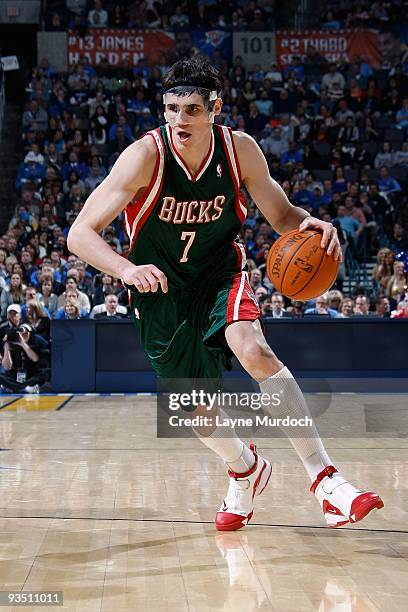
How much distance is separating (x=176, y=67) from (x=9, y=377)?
8.38 m

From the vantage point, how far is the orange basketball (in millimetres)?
4211

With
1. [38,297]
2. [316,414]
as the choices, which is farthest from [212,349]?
[38,297]

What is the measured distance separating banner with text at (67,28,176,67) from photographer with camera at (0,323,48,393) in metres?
9.45

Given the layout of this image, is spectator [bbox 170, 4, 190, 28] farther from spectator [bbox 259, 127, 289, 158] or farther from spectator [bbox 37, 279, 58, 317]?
spectator [bbox 37, 279, 58, 317]

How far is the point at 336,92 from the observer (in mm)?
18812

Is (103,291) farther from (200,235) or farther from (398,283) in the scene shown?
(200,235)

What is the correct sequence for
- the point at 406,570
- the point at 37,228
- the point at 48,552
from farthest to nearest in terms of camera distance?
1. the point at 37,228
2. the point at 48,552
3. the point at 406,570

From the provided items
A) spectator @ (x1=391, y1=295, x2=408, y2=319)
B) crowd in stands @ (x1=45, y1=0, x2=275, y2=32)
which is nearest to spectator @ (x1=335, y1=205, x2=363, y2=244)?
spectator @ (x1=391, y1=295, x2=408, y2=319)

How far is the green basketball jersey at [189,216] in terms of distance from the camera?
171 inches

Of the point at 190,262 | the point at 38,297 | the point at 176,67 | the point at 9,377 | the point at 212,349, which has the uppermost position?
the point at 176,67

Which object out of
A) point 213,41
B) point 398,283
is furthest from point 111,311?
point 213,41

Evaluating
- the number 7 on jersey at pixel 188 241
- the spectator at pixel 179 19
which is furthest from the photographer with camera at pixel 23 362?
the spectator at pixel 179 19

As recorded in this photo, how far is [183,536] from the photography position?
4184 mm

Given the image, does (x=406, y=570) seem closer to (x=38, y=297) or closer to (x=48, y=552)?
(x=48, y=552)
